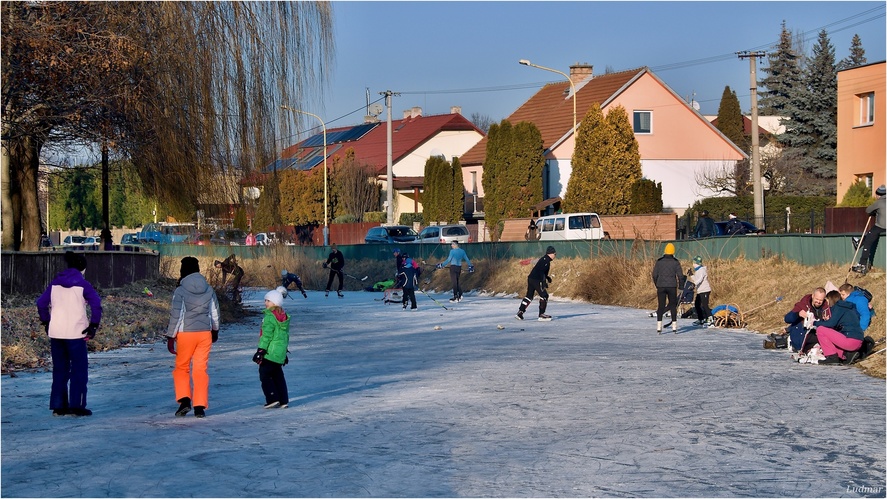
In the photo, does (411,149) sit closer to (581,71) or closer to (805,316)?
(581,71)

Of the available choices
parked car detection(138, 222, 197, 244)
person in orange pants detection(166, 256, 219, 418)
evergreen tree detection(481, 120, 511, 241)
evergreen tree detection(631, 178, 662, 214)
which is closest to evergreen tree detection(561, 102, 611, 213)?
evergreen tree detection(631, 178, 662, 214)

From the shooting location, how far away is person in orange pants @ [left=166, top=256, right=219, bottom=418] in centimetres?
1152

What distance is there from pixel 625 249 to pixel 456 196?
31.7 meters

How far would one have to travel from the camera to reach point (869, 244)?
73.1 feet

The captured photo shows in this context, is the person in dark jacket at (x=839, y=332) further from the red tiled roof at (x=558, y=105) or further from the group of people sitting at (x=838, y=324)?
the red tiled roof at (x=558, y=105)

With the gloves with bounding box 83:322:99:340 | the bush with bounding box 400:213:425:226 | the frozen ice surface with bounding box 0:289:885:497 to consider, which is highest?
the bush with bounding box 400:213:425:226

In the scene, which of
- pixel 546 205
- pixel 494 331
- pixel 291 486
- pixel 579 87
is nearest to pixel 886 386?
pixel 291 486

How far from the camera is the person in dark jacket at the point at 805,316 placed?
55.6 feet

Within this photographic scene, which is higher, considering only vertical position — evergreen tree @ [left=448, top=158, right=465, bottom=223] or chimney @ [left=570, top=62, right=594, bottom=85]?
chimney @ [left=570, top=62, right=594, bottom=85]

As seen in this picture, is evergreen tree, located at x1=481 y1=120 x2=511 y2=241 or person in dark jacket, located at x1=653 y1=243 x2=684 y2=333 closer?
person in dark jacket, located at x1=653 y1=243 x2=684 y2=333

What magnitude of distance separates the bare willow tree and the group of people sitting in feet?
32.3

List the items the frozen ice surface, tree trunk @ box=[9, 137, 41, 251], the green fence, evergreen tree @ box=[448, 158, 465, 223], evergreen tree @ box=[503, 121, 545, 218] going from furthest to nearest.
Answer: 1. evergreen tree @ box=[448, 158, 465, 223]
2. evergreen tree @ box=[503, 121, 545, 218]
3. the green fence
4. tree trunk @ box=[9, 137, 41, 251]
5. the frozen ice surface

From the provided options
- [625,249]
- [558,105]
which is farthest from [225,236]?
[558,105]

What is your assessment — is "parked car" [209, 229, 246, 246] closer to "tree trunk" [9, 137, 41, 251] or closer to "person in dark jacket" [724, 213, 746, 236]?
"tree trunk" [9, 137, 41, 251]
